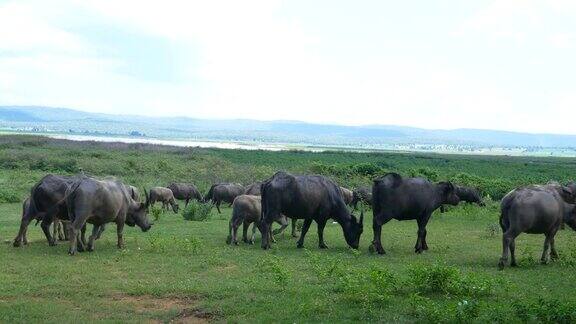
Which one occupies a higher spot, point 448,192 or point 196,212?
point 448,192

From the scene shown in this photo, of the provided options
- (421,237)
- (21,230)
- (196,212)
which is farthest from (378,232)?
(196,212)

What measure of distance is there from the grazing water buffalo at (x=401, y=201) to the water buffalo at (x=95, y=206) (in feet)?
25.4

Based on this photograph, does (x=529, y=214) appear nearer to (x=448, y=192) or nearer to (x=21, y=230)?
(x=448, y=192)

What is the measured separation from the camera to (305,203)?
19.3m

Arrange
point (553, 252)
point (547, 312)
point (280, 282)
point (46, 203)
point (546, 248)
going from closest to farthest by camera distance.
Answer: point (547, 312), point (280, 282), point (546, 248), point (553, 252), point (46, 203)

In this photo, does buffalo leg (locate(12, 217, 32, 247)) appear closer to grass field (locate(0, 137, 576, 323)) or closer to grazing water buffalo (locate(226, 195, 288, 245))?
grass field (locate(0, 137, 576, 323))

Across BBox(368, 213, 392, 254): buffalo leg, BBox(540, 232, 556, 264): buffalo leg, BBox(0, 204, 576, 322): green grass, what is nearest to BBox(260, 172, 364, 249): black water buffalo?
BBox(368, 213, 392, 254): buffalo leg

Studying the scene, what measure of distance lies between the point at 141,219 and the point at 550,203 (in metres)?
12.6

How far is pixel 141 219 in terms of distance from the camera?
2017cm

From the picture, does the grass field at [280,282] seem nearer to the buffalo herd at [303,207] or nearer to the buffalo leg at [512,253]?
the buffalo leg at [512,253]

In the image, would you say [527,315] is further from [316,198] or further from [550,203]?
[316,198]

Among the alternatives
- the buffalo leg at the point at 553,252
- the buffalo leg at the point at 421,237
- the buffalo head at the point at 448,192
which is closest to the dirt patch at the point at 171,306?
the buffalo leg at the point at 421,237

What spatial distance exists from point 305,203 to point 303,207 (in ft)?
0.47

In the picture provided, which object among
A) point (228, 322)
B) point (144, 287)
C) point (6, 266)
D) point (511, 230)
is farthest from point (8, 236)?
point (511, 230)
